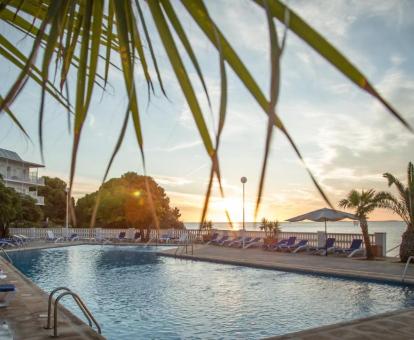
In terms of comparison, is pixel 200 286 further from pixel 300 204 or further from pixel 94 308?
pixel 300 204

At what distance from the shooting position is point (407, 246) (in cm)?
1402

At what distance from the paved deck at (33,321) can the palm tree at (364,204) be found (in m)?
11.0

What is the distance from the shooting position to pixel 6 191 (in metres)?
25.7

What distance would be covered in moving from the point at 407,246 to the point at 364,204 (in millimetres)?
2166

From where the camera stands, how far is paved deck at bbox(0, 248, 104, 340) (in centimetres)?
547

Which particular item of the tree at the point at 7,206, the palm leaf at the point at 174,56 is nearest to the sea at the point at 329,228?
the palm leaf at the point at 174,56

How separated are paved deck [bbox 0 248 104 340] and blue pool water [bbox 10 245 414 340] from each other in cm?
109

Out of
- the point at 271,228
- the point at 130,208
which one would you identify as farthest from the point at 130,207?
the point at 271,228

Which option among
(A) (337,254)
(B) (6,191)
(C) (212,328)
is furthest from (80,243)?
(C) (212,328)

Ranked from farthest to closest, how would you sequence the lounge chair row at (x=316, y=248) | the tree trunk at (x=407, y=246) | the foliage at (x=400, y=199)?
the lounge chair row at (x=316, y=248), the foliage at (x=400, y=199), the tree trunk at (x=407, y=246)

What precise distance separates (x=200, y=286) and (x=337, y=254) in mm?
7797

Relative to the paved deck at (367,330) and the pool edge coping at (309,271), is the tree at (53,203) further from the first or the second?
the paved deck at (367,330)

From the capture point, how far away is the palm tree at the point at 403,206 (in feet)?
45.9

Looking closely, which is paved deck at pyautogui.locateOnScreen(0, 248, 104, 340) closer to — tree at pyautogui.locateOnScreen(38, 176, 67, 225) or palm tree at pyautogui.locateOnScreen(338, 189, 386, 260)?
palm tree at pyautogui.locateOnScreen(338, 189, 386, 260)
